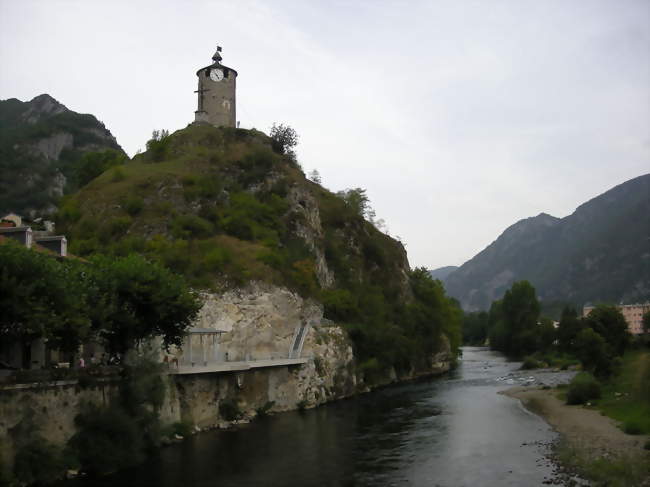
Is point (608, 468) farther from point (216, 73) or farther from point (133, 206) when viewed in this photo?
point (216, 73)

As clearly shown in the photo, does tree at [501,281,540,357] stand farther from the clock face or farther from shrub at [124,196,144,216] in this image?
shrub at [124,196,144,216]

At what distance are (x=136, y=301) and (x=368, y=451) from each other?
15.9m

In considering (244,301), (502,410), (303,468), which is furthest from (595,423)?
(244,301)

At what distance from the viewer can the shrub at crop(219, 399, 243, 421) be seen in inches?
1786

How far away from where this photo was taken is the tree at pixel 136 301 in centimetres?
3438

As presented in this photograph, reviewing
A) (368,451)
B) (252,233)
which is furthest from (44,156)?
(368,451)

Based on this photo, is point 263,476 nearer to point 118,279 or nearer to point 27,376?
point 27,376

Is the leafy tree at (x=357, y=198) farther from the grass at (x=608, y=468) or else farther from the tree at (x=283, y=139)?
the grass at (x=608, y=468)

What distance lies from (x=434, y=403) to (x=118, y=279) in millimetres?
31760

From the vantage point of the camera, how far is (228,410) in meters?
45.6

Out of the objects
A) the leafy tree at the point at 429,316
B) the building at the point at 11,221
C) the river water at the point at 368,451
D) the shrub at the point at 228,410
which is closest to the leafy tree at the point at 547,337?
the leafy tree at the point at 429,316

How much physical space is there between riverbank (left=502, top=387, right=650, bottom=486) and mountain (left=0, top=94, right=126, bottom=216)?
105 metres

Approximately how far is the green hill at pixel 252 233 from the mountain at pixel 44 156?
52.8m

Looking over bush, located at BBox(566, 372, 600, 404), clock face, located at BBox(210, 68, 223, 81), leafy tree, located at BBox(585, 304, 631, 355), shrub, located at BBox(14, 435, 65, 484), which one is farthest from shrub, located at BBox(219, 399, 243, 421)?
clock face, located at BBox(210, 68, 223, 81)
